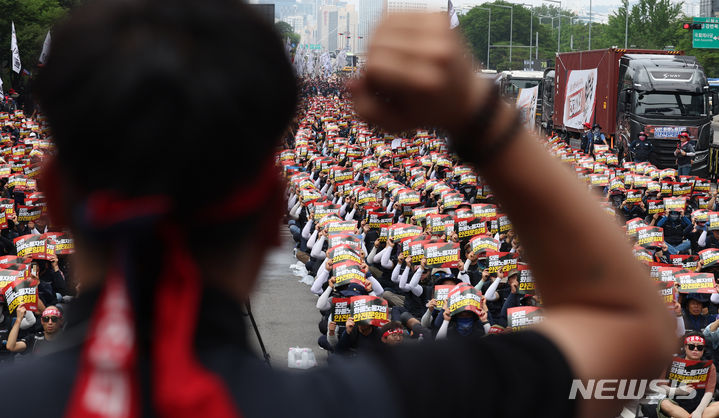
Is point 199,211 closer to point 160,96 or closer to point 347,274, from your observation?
point 160,96

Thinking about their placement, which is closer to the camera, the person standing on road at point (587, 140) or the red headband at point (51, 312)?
the red headband at point (51, 312)

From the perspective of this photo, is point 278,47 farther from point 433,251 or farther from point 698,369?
point 433,251

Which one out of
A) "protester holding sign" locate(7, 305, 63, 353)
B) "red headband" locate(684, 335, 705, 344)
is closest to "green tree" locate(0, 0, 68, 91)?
"protester holding sign" locate(7, 305, 63, 353)

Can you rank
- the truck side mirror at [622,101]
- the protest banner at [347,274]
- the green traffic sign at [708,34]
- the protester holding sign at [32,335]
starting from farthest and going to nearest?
1. the green traffic sign at [708,34]
2. the truck side mirror at [622,101]
3. the protest banner at [347,274]
4. the protester holding sign at [32,335]

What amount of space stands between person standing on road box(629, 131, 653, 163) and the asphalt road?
522 inches

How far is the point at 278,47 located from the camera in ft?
3.64

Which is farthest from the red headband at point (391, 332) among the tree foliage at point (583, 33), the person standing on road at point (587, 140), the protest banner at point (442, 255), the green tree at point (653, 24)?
the green tree at point (653, 24)

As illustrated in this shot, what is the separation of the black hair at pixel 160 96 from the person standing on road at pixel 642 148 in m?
27.5

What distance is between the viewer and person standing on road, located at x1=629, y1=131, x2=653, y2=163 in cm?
2708

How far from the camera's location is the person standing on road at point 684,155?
26.4 meters

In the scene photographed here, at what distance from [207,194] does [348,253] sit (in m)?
11.8

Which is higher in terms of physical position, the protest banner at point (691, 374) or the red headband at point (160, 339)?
the red headband at point (160, 339)

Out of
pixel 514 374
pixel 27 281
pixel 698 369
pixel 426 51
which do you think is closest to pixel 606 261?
pixel 514 374

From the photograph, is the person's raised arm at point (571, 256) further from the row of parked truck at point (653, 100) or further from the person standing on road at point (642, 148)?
the person standing on road at point (642, 148)
